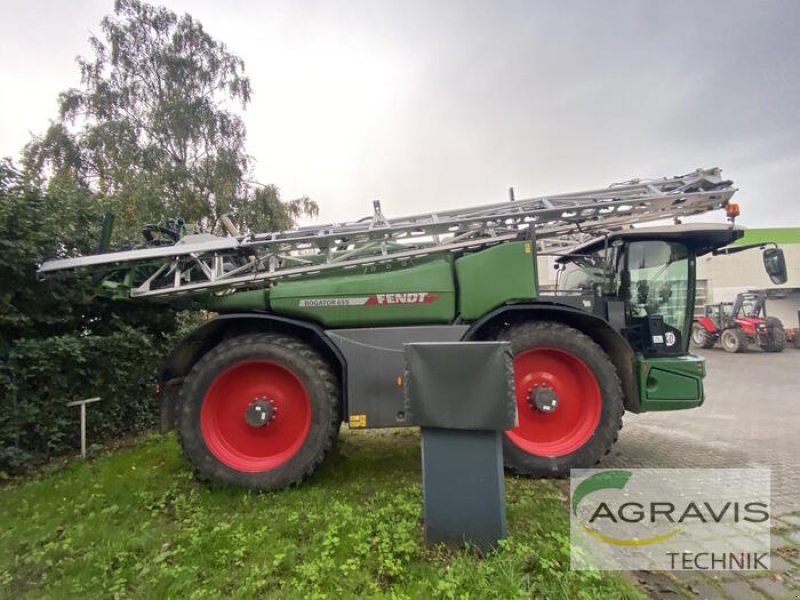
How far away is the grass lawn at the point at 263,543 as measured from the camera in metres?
2.20

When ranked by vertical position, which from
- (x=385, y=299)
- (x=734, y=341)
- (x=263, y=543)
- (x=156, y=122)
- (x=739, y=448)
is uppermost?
(x=156, y=122)

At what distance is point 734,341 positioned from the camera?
15.9 m

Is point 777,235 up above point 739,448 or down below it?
above

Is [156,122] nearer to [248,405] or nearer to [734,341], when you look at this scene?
[248,405]

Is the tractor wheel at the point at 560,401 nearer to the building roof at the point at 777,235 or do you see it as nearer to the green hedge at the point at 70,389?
the green hedge at the point at 70,389

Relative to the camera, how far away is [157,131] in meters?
13.6

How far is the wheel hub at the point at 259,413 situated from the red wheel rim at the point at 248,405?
7cm

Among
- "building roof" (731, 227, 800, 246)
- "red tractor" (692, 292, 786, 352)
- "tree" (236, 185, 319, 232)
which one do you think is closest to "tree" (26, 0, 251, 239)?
"tree" (236, 185, 319, 232)

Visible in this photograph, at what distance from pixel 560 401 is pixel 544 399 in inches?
12.6

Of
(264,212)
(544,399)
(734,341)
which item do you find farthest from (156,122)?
(734,341)

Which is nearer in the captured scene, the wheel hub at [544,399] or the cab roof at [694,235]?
the wheel hub at [544,399]

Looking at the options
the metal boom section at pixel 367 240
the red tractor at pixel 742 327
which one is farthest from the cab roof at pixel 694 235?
the red tractor at pixel 742 327

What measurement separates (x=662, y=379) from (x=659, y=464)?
98 centimetres

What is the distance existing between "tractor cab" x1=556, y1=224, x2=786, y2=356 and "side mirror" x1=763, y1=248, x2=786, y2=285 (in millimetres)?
350
